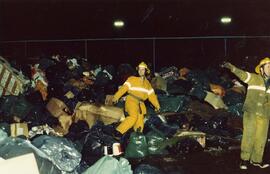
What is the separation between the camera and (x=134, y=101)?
8297 mm

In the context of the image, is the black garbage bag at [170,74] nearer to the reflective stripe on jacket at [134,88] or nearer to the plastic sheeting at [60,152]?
the reflective stripe on jacket at [134,88]

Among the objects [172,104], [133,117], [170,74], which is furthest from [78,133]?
[170,74]

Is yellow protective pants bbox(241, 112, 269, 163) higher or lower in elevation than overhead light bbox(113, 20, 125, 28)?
lower

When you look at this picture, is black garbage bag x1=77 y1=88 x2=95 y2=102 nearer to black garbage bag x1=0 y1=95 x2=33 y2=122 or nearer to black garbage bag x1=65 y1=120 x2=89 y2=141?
black garbage bag x1=0 y1=95 x2=33 y2=122

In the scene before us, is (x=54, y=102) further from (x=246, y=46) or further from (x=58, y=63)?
(x=246, y=46)

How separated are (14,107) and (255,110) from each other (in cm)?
539

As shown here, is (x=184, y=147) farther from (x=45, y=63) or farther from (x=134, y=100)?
(x=45, y=63)

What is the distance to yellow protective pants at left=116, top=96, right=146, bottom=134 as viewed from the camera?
26.7ft

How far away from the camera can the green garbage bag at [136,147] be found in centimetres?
760

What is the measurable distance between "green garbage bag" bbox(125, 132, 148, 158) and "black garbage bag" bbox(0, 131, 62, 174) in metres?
2.32

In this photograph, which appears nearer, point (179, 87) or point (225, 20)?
point (179, 87)

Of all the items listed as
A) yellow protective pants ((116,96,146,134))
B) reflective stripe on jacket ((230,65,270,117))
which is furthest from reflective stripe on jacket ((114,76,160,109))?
reflective stripe on jacket ((230,65,270,117))

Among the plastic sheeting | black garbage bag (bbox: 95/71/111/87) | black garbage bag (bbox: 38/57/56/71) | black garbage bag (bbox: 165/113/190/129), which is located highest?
black garbage bag (bbox: 38/57/56/71)

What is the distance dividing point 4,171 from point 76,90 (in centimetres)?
658
